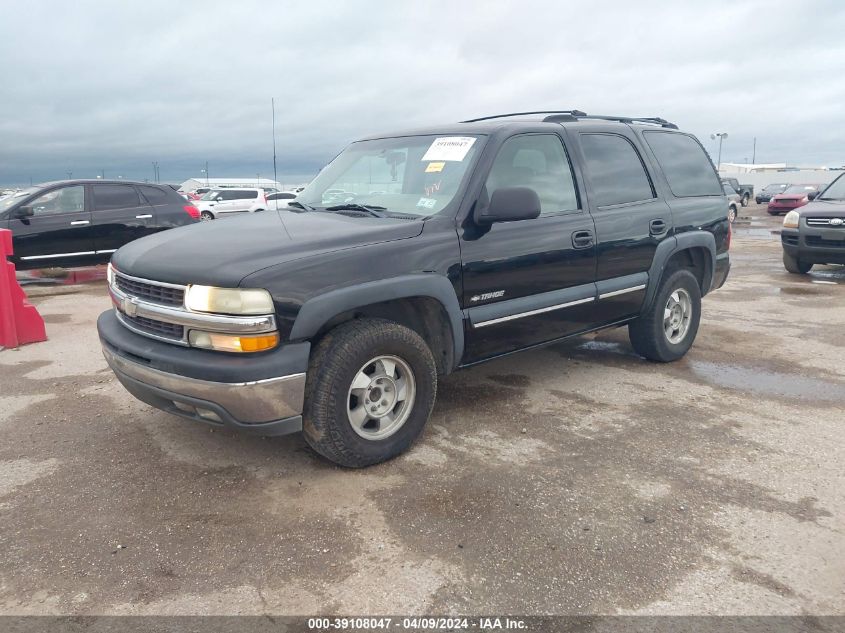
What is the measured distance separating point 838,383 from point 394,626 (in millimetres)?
4257

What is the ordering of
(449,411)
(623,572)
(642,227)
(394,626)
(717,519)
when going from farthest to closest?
(642,227)
(449,411)
(717,519)
(623,572)
(394,626)

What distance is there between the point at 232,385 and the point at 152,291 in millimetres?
764

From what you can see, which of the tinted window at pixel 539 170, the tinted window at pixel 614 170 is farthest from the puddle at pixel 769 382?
the tinted window at pixel 539 170

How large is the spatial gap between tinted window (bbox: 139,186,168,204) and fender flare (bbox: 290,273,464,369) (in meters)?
8.56

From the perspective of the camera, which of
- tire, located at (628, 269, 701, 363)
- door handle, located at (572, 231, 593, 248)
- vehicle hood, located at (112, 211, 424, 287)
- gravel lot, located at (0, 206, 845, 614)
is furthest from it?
tire, located at (628, 269, 701, 363)

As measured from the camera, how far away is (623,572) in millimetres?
2629

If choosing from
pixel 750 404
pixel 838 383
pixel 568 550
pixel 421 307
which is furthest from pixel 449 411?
pixel 838 383

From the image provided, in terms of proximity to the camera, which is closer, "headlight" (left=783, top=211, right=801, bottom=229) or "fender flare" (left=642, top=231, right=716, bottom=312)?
"fender flare" (left=642, top=231, right=716, bottom=312)

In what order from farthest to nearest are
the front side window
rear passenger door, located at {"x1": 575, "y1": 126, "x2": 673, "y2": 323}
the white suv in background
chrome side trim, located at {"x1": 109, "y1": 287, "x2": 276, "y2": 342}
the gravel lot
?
the white suv in background
the front side window
rear passenger door, located at {"x1": 575, "y1": 126, "x2": 673, "y2": 323}
chrome side trim, located at {"x1": 109, "y1": 287, "x2": 276, "y2": 342}
the gravel lot

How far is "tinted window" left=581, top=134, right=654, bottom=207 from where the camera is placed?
4656mm

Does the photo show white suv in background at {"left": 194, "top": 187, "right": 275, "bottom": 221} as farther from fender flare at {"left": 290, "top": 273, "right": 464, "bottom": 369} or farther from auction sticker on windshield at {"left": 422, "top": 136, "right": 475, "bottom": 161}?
fender flare at {"left": 290, "top": 273, "right": 464, "bottom": 369}

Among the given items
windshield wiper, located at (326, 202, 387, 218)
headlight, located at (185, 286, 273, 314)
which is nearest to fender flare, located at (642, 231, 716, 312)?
windshield wiper, located at (326, 202, 387, 218)

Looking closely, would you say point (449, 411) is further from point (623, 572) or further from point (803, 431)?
point (803, 431)

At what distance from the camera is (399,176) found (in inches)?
165
